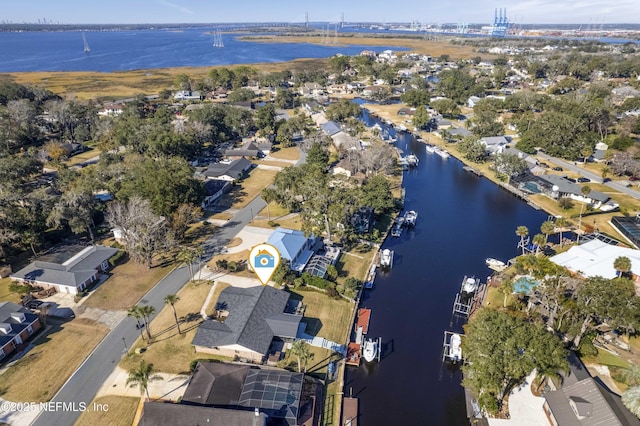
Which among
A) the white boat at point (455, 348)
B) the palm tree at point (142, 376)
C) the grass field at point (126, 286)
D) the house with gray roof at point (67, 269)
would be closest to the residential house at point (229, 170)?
the grass field at point (126, 286)

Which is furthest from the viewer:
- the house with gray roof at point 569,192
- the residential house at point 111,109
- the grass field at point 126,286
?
the residential house at point 111,109

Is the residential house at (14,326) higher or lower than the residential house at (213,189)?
lower

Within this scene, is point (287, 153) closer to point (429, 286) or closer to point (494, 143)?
point (494, 143)

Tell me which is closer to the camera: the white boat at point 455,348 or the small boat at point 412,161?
the white boat at point 455,348

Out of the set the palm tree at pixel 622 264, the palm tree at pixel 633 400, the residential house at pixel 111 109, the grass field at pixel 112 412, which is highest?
the residential house at pixel 111 109

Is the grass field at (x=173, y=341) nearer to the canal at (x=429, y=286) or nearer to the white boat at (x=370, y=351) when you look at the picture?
the white boat at (x=370, y=351)

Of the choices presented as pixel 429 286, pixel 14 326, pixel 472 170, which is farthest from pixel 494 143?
pixel 14 326

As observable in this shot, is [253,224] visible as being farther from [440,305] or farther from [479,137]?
[479,137]
